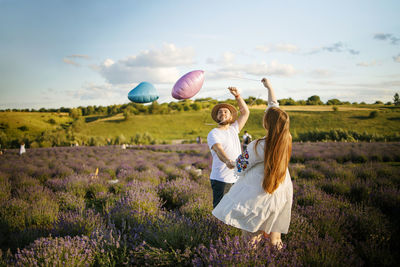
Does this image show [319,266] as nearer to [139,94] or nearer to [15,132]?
[139,94]

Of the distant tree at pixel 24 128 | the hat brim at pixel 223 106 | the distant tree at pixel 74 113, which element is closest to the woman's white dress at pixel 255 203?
the hat brim at pixel 223 106

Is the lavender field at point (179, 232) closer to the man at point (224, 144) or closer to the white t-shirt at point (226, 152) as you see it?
the man at point (224, 144)

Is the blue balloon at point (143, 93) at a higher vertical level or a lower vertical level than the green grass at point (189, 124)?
higher

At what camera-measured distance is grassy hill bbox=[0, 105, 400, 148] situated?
2456 cm

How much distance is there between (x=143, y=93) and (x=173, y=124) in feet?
178

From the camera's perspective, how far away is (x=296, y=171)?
6.92 metres

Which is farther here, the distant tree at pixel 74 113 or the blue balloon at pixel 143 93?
the distant tree at pixel 74 113

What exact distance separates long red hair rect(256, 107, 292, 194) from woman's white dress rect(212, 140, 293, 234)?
0.08 m

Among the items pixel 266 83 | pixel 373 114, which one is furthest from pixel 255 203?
pixel 373 114

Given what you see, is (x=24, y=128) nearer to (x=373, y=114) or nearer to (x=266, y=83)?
(x=266, y=83)

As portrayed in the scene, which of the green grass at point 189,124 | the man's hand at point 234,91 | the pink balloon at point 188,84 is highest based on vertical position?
the pink balloon at point 188,84

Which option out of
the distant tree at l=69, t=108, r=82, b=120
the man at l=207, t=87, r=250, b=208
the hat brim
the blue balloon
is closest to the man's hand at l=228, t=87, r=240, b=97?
the man at l=207, t=87, r=250, b=208

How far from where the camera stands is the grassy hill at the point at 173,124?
24562 millimetres

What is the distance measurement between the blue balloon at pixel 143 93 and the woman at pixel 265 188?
73.9 inches
